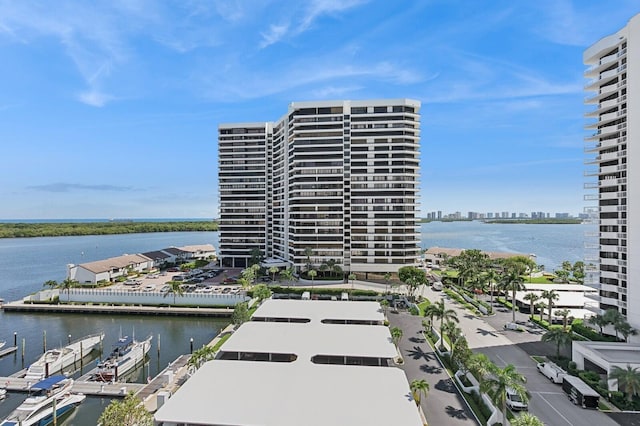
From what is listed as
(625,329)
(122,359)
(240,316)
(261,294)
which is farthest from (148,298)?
(625,329)

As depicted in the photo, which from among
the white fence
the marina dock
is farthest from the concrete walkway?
the marina dock

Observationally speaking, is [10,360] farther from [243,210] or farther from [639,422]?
[639,422]

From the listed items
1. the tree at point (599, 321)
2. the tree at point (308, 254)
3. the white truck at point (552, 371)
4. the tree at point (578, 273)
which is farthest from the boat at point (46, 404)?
the tree at point (578, 273)

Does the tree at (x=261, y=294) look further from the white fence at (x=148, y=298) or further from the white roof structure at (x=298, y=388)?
the white roof structure at (x=298, y=388)

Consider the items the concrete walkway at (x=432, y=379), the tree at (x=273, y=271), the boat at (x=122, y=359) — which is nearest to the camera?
the concrete walkway at (x=432, y=379)

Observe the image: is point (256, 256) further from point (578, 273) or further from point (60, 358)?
point (578, 273)
